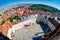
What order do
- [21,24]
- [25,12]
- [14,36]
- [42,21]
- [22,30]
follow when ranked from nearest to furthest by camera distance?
[14,36] → [22,30] → [21,24] → [42,21] → [25,12]

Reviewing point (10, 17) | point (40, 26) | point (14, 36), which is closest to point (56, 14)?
point (40, 26)

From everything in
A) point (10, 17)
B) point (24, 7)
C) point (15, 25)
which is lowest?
point (15, 25)

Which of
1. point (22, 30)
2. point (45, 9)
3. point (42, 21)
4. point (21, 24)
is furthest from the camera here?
point (45, 9)

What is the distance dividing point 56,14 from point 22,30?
2.63 m

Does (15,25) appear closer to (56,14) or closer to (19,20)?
(19,20)

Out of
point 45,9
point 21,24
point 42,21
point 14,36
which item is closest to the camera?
point 14,36

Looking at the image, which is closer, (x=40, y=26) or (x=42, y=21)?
(x=40, y=26)

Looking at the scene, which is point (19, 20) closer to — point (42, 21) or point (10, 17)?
point (10, 17)

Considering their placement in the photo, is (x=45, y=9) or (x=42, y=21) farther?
(x=45, y=9)

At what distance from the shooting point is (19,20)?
1146 centimetres

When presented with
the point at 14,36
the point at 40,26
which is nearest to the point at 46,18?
the point at 40,26

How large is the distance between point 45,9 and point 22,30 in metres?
2.78

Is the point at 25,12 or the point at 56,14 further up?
the point at 25,12

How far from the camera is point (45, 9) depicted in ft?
40.3
